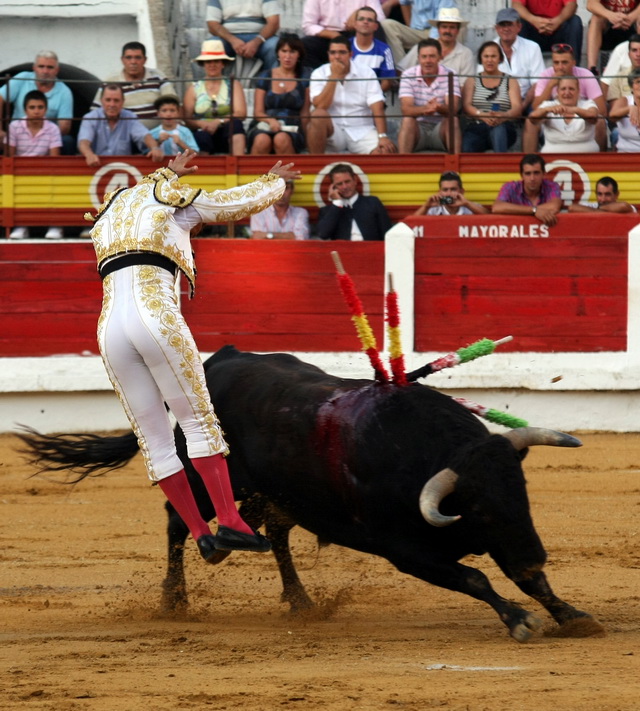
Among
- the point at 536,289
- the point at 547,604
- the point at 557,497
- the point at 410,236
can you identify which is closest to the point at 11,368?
the point at 410,236

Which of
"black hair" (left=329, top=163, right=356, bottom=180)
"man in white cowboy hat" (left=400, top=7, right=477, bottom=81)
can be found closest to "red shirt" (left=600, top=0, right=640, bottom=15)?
"man in white cowboy hat" (left=400, top=7, right=477, bottom=81)

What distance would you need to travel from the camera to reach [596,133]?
911cm

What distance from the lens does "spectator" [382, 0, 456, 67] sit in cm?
995

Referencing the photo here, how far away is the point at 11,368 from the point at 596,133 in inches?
169

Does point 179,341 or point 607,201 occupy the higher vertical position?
point 179,341

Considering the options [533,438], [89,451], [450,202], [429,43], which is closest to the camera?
[533,438]

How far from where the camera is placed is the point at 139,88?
948cm

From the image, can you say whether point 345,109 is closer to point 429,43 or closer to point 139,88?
point 429,43

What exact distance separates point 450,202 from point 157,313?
16.1 feet

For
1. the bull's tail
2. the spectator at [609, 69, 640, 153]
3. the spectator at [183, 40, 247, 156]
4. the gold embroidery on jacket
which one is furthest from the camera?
the spectator at [183, 40, 247, 156]

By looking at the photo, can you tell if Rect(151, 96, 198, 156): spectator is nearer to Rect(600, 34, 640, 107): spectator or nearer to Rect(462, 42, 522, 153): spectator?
Rect(462, 42, 522, 153): spectator

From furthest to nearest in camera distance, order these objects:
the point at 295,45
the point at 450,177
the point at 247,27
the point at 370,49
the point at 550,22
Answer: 1. the point at 247,27
2. the point at 550,22
3. the point at 370,49
4. the point at 295,45
5. the point at 450,177

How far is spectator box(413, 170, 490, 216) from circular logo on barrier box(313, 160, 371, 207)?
1.40 feet

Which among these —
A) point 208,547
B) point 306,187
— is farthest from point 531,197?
point 208,547
